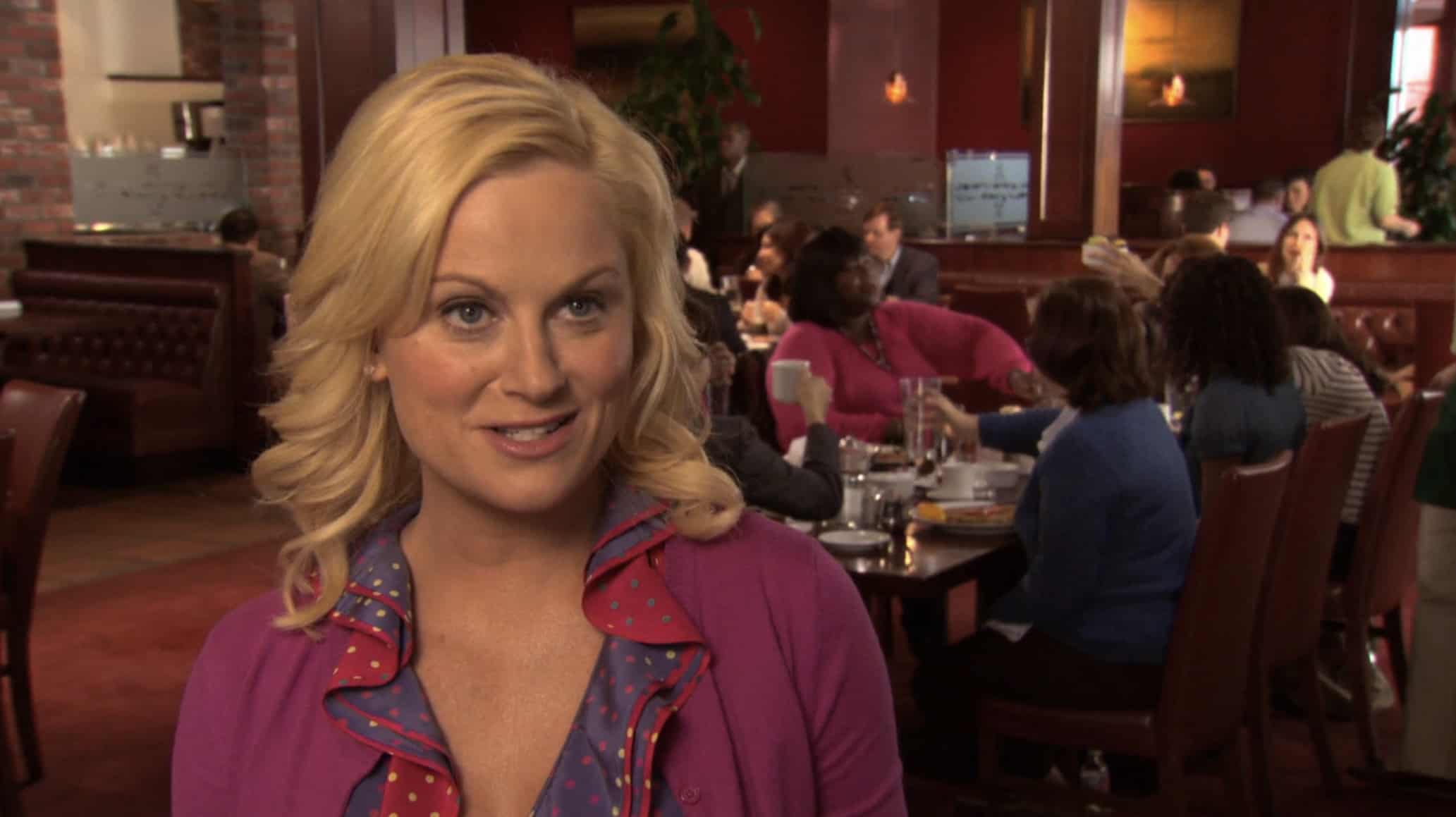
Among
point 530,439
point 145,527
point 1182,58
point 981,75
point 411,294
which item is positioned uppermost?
point 1182,58

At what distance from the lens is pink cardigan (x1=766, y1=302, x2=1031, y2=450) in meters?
4.40

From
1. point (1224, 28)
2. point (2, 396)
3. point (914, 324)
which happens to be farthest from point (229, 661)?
point (1224, 28)

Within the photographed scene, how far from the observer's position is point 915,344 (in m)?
4.81

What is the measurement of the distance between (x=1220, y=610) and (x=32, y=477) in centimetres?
259

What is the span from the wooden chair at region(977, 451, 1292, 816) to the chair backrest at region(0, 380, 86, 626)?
2152mm

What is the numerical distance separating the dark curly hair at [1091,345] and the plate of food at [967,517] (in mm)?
274

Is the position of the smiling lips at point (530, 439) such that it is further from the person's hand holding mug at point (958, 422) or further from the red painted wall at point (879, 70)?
the red painted wall at point (879, 70)

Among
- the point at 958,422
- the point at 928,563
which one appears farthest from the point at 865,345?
the point at 928,563

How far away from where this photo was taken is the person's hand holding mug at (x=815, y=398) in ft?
10.6

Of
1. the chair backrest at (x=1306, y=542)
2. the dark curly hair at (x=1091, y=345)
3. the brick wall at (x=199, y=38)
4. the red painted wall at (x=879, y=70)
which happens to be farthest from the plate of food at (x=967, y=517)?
the brick wall at (x=199, y=38)

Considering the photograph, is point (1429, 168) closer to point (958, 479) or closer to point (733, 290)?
point (733, 290)

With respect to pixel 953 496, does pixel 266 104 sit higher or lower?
higher

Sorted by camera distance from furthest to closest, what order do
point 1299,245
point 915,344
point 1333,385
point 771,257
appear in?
point 771,257, point 1299,245, point 915,344, point 1333,385

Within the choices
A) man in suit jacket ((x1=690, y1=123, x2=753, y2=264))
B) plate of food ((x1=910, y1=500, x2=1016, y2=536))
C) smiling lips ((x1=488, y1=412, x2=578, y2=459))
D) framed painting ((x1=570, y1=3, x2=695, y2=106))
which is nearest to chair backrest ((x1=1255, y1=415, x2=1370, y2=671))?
plate of food ((x1=910, y1=500, x2=1016, y2=536))
